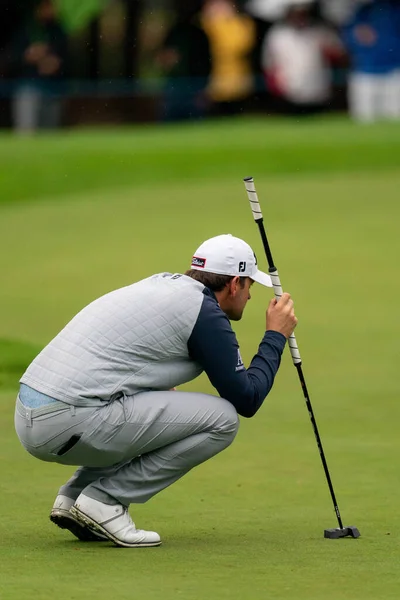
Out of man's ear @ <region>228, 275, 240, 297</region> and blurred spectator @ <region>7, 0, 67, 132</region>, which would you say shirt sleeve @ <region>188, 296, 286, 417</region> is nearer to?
man's ear @ <region>228, 275, 240, 297</region>

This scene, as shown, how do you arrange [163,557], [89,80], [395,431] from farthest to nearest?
[89,80] < [395,431] < [163,557]

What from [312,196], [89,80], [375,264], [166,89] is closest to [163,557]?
[375,264]

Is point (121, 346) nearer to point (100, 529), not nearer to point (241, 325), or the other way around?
point (100, 529)

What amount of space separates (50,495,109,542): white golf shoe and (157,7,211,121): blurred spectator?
1768 cm

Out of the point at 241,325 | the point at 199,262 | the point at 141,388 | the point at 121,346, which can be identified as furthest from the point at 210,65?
the point at 121,346

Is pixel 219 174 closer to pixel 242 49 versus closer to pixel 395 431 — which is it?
pixel 242 49

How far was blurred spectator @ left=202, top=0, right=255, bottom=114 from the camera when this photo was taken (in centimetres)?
2411

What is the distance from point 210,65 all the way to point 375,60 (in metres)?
2.45

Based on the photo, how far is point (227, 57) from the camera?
952 inches

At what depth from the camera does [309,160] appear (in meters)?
21.4

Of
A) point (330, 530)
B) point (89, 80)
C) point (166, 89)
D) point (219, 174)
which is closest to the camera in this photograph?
point (330, 530)

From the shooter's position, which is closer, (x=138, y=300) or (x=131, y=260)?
(x=138, y=300)

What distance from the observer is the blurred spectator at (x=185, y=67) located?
2369 cm

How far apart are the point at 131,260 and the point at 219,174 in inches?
229
